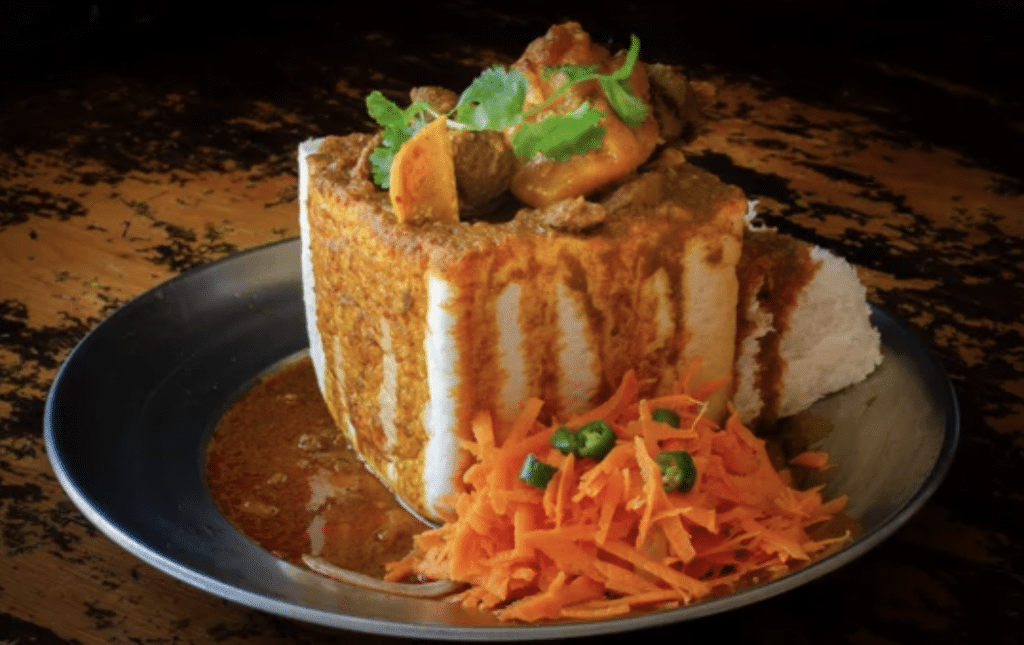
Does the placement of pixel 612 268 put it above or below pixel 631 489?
above

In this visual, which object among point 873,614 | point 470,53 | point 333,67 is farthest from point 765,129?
point 873,614

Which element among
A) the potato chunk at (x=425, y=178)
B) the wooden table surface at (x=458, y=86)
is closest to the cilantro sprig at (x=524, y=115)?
the potato chunk at (x=425, y=178)

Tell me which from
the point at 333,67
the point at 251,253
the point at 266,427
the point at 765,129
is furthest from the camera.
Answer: the point at 333,67

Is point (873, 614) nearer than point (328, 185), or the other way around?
point (873, 614)

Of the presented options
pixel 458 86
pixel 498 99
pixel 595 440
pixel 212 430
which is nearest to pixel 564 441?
pixel 595 440

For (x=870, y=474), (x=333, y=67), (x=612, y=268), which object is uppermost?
(x=612, y=268)

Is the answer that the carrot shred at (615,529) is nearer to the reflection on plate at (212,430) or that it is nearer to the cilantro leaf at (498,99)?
the reflection on plate at (212,430)

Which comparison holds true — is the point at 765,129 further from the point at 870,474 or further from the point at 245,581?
the point at 245,581

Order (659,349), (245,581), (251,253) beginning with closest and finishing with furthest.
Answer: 1. (245,581)
2. (659,349)
3. (251,253)
